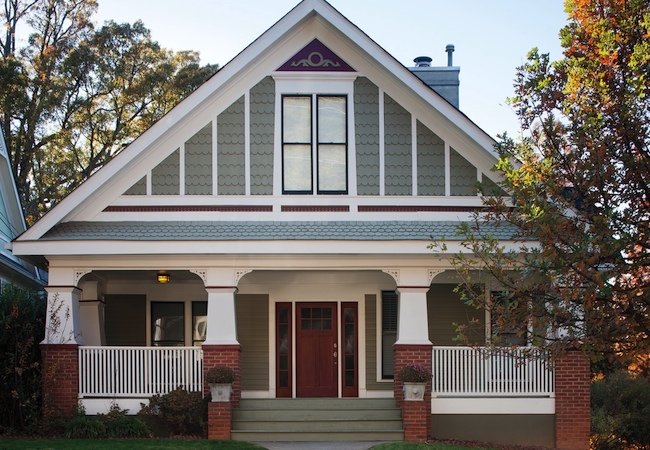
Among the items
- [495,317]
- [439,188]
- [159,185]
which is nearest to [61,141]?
[159,185]

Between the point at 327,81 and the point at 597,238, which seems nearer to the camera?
the point at 597,238

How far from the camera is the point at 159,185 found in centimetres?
1878

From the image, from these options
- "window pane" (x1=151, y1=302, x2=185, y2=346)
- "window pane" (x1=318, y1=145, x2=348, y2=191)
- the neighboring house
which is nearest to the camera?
"window pane" (x1=318, y1=145, x2=348, y2=191)

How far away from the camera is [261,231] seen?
18.4 meters

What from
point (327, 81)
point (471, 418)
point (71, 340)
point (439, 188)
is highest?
point (327, 81)

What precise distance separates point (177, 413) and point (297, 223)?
14.1ft

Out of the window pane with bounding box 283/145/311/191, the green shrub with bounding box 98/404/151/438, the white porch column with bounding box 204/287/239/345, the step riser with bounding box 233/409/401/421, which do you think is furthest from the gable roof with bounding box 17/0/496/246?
the step riser with bounding box 233/409/401/421

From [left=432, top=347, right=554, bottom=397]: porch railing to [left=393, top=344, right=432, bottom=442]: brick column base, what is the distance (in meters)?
0.35

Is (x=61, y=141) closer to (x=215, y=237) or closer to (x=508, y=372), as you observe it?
(x=215, y=237)

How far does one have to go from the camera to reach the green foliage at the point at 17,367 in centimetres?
1750

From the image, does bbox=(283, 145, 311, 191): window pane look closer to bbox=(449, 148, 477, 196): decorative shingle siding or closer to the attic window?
the attic window

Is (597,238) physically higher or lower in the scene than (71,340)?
higher

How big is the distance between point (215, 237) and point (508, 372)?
6.23 m

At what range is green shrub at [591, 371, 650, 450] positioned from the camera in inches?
776
